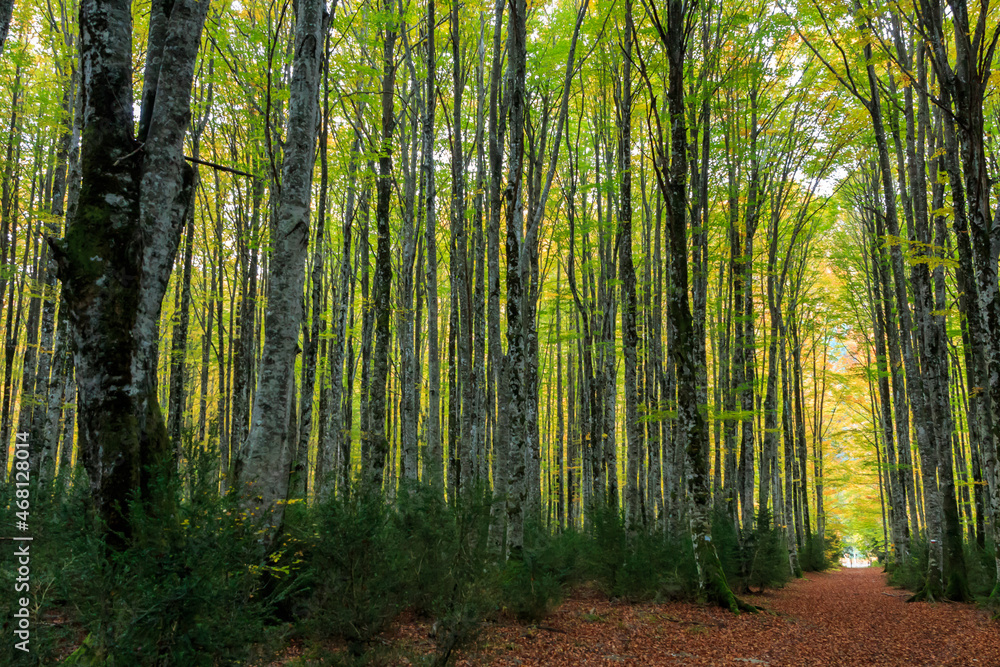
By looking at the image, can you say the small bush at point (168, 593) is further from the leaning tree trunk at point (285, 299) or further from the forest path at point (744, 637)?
the forest path at point (744, 637)

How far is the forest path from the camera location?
5.39m

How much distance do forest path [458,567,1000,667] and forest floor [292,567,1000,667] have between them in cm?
1

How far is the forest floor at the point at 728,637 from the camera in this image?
209 inches

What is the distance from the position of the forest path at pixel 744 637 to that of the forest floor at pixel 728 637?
1 cm

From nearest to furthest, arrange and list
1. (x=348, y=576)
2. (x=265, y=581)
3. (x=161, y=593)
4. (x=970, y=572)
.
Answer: (x=161, y=593), (x=348, y=576), (x=265, y=581), (x=970, y=572)

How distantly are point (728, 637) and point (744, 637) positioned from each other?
0.75 feet

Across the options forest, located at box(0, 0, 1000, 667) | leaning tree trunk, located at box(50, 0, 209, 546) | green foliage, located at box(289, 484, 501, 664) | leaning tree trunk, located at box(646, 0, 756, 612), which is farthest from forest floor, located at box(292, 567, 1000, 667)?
leaning tree trunk, located at box(50, 0, 209, 546)

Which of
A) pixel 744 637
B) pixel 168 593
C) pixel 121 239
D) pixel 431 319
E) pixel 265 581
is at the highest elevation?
pixel 431 319

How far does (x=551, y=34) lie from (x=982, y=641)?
42.9 ft

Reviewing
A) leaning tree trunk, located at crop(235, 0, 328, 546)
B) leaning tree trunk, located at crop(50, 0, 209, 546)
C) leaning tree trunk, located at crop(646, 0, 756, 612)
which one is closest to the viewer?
leaning tree trunk, located at crop(50, 0, 209, 546)

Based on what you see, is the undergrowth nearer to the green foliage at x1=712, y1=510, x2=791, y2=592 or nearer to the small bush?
the small bush

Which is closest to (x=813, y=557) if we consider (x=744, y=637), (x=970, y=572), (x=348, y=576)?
(x=970, y=572)

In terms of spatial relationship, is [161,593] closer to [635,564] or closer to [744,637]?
[744,637]

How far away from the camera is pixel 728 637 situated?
6.31m
